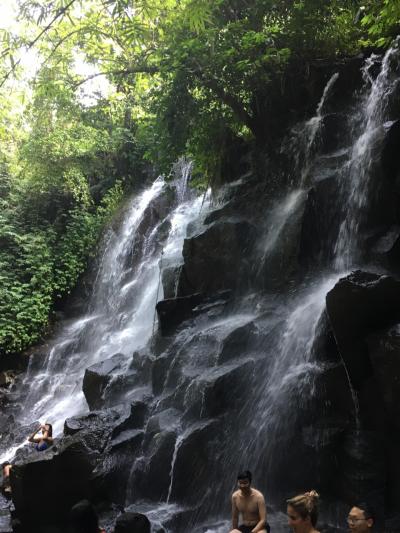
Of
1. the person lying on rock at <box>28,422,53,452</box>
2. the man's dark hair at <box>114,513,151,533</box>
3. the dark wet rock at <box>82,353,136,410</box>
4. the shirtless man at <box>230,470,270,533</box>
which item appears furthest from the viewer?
the dark wet rock at <box>82,353,136,410</box>

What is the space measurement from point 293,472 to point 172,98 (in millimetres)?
8353

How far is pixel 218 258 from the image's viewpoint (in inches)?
452

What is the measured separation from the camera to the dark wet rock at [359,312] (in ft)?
21.5

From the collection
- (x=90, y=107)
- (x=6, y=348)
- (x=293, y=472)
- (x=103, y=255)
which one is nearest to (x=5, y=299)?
(x=6, y=348)

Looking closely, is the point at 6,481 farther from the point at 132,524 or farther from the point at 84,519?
the point at 84,519

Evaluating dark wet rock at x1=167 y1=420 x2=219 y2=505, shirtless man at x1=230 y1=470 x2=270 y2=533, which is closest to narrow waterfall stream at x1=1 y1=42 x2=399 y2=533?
dark wet rock at x1=167 y1=420 x2=219 y2=505

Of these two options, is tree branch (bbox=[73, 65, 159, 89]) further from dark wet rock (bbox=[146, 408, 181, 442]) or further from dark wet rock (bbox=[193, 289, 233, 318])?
dark wet rock (bbox=[146, 408, 181, 442])

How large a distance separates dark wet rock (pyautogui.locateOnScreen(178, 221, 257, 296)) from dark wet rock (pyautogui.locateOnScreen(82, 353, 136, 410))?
7.92ft

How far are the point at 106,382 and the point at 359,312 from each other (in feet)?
21.7

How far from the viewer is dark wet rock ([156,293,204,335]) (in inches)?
436

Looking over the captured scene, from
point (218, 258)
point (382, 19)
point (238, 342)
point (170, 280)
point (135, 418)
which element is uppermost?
point (382, 19)

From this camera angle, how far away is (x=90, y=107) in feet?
42.1

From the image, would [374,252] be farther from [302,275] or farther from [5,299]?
[5,299]

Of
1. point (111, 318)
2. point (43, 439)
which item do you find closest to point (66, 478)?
point (43, 439)
